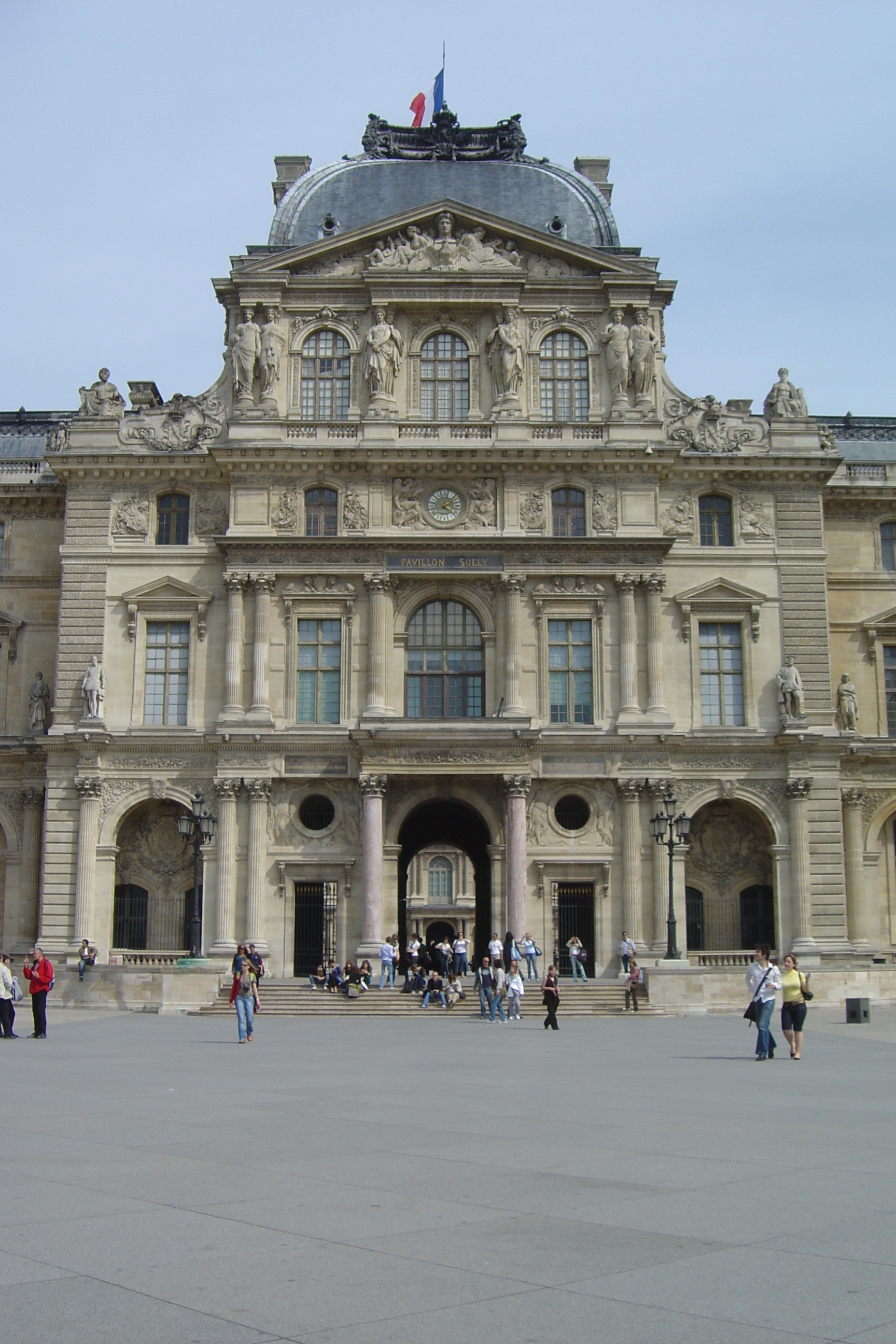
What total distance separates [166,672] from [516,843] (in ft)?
42.4

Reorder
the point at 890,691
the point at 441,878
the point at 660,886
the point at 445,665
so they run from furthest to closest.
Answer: the point at 441,878 < the point at 890,691 < the point at 445,665 < the point at 660,886

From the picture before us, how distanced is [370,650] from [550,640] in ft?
19.3

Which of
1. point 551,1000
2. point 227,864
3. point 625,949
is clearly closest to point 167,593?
point 227,864

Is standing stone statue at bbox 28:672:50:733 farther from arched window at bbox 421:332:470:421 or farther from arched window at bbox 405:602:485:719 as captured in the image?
arched window at bbox 421:332:470:421

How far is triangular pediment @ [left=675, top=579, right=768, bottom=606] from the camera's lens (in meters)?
48.7

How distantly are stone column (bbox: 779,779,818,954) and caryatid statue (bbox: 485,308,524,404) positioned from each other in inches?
Answer: 626

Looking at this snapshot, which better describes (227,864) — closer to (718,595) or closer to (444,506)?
(444,506)

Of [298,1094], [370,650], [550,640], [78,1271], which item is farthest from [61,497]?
[78,1271]

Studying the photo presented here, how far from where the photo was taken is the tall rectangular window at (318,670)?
156 ft

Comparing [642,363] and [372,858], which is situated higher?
[642,363]

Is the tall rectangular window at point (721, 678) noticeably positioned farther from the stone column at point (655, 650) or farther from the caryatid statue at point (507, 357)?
the caryatid statue at point (507, 357)

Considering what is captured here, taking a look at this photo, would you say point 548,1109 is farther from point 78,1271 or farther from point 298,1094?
point 78,1271

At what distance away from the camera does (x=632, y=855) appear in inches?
1823

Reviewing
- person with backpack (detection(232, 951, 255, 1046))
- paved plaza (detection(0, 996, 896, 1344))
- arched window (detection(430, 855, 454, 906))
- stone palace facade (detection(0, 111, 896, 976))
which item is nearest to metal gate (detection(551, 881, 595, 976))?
stone palace facade (detection(0, 111, 896, 976))
